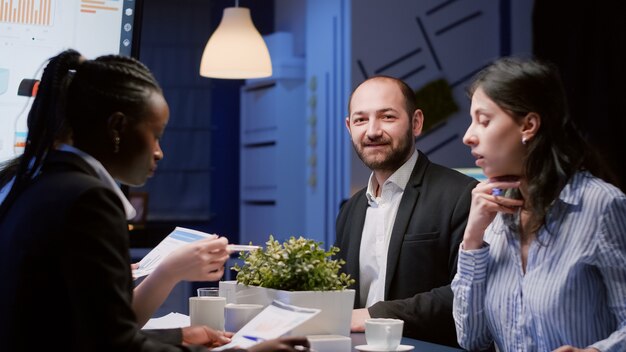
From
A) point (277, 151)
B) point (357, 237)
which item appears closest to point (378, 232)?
point (357, 237)

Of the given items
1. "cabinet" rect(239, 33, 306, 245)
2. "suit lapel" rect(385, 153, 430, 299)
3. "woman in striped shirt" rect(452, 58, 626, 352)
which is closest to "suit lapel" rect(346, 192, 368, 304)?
"suit lapel" rect(385, 153, 430, 299)

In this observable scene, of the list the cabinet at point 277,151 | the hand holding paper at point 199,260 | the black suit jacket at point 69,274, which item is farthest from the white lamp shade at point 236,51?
the black suit jacket at point 69,274

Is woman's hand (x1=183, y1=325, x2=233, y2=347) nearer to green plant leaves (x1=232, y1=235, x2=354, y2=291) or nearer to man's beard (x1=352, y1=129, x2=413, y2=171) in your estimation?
green plant leaves (x1=232, y1=235, x2=354, y2=291)

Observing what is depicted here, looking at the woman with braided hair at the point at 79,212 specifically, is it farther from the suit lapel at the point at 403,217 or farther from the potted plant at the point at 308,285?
the suit lapel at the point at 403,217

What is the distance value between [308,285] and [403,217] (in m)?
1.00

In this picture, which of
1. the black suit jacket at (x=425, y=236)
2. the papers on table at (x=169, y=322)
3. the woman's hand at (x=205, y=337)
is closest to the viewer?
the woman's hand at (x=205, y=337)

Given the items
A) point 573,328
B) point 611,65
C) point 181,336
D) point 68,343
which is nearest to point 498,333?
point 573,328

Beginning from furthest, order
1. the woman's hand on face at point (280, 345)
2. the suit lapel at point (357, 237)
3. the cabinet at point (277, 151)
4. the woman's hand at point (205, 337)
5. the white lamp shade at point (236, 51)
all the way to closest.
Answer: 1. the cabinet at point (277, 151)
2. the white lamp shade at point (236, 51)
3. the suit lapel at point (357, 237)
4. the woman's hand at point (205, 337)
5. the woman's hand on face at point (280, 345)

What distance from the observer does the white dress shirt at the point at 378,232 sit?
9.33ft

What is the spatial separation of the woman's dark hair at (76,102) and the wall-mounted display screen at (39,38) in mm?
889

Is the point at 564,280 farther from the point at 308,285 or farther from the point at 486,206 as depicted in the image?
the point at 308,285

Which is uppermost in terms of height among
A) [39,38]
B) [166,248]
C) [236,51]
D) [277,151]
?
[236,51]

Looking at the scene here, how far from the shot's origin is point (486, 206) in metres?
2.06

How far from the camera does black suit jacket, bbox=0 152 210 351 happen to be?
1.41 m
